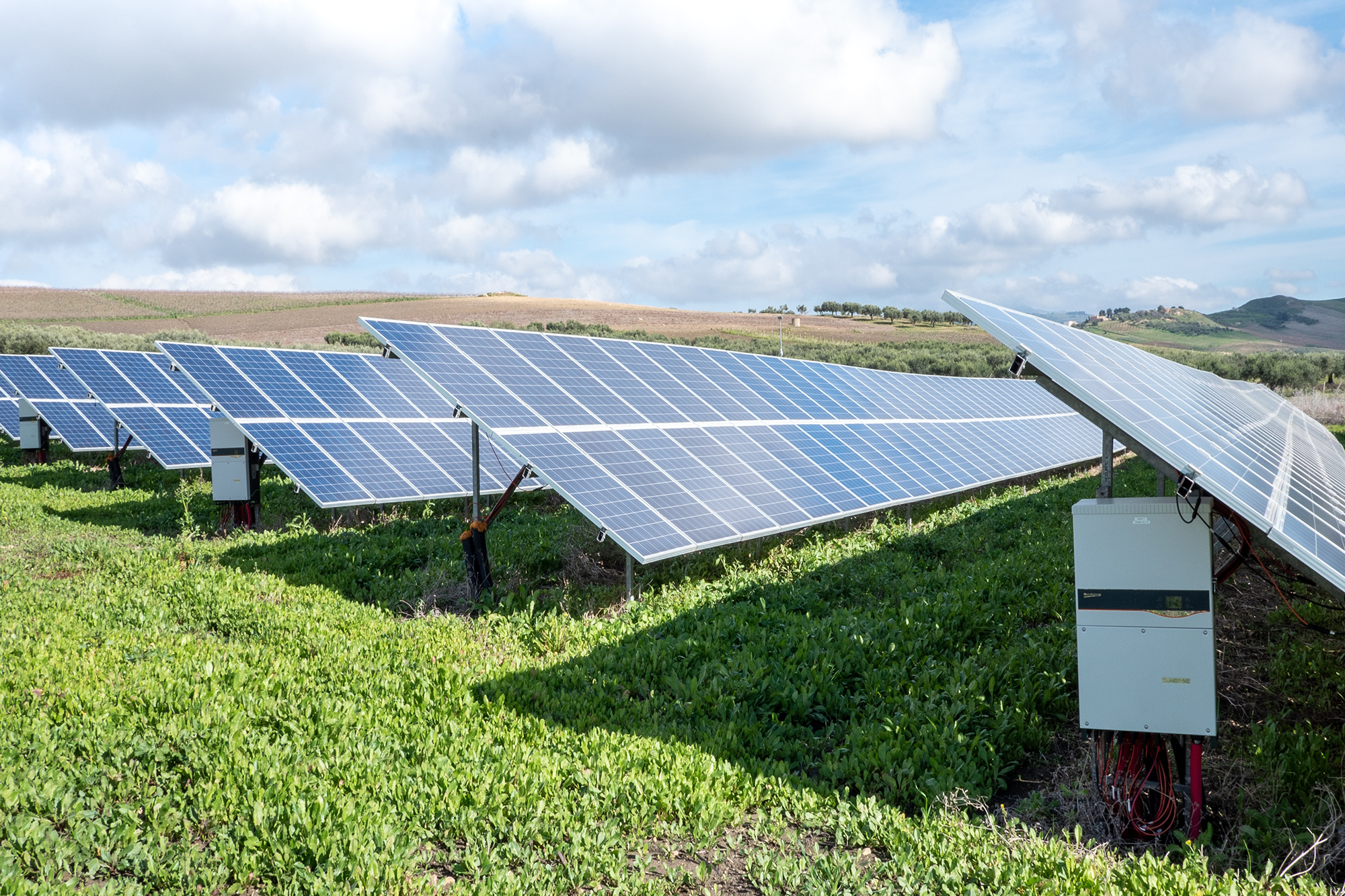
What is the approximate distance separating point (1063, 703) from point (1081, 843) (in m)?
1.76

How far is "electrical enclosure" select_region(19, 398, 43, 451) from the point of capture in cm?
2320

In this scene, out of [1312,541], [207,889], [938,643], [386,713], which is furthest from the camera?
[938,643]

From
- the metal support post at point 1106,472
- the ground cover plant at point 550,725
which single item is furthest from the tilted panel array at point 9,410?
the metal support post at point 1106,472

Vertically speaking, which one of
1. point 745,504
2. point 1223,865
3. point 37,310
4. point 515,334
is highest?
point 37,310

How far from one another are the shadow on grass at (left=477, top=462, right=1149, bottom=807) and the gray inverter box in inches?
37.2

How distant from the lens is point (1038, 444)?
69.5 ft

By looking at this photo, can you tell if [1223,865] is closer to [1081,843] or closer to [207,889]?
[1081,843]

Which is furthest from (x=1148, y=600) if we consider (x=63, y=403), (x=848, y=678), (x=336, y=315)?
(x=336, y=315)

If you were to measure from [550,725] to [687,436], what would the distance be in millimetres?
6110

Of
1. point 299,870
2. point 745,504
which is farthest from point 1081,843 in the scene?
point 745,504

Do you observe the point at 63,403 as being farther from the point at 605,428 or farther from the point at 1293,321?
the point at 1293,321

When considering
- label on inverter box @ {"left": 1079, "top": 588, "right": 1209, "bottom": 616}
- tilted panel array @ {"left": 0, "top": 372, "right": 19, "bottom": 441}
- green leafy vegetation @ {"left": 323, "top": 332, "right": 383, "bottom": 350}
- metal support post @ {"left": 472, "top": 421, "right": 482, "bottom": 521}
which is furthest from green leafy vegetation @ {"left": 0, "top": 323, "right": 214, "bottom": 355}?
label on inverter box @ {"left": 1079, "top": 588, "right": 1209, "bottom": 616}

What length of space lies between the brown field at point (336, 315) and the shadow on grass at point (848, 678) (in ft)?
177

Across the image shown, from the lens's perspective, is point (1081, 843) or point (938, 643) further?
point (938, 643)
